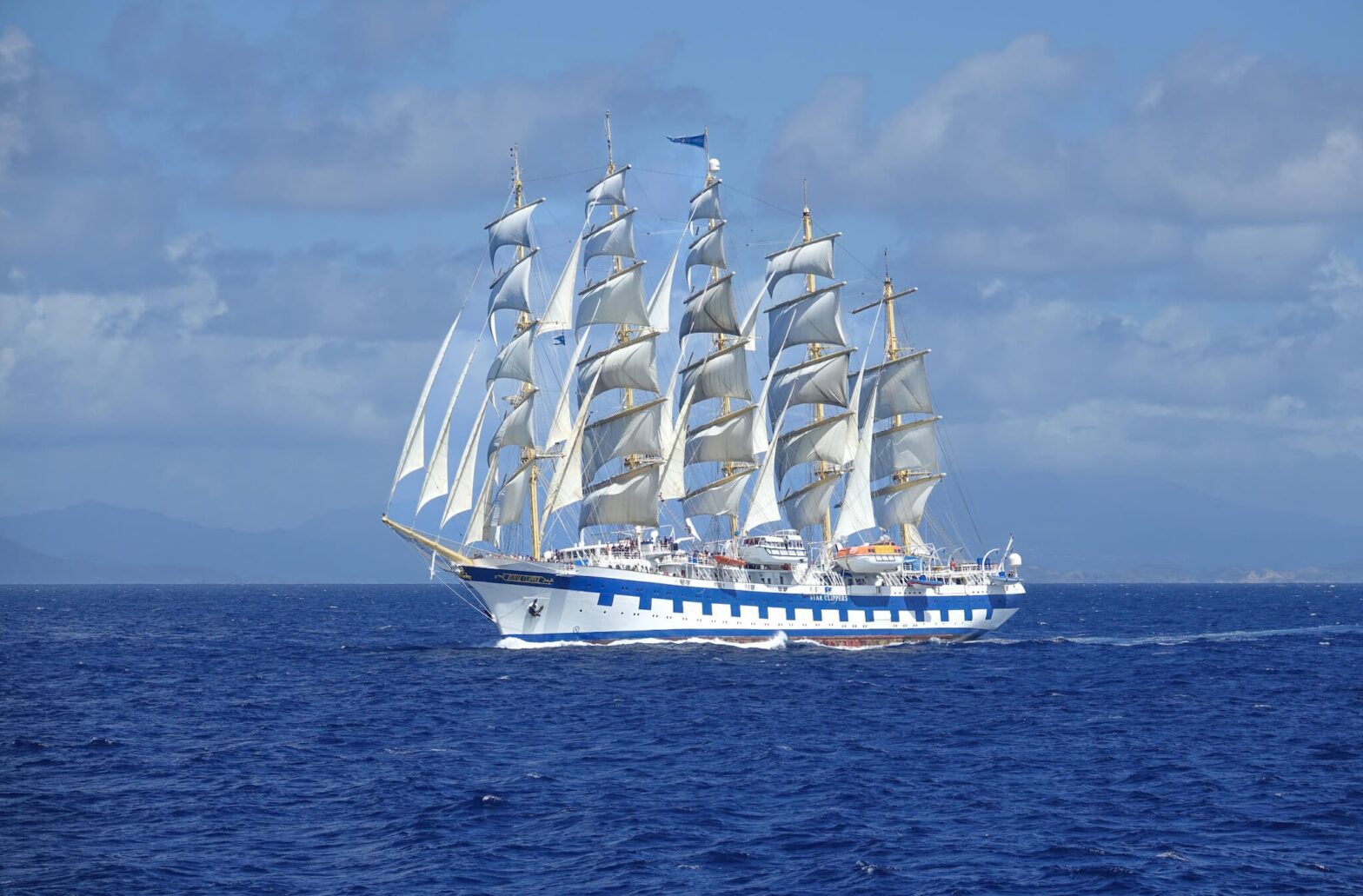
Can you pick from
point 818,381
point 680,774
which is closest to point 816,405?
point 818,381

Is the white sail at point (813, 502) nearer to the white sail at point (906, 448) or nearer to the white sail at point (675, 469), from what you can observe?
the white sail at point (906, 448)

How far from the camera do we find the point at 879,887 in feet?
92.6

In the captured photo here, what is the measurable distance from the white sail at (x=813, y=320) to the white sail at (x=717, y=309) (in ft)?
13.1

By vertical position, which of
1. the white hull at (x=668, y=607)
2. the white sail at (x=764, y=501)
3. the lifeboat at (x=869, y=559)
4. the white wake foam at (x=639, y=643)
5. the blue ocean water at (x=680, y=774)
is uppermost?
the white sail at (x=764, y=501)

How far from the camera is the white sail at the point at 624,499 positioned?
259 feet

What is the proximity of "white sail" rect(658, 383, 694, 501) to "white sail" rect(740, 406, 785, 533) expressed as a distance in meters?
3.95

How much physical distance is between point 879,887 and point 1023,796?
9.37m

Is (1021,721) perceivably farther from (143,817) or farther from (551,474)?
(551,474)

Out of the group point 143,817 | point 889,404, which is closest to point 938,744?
point 143,817

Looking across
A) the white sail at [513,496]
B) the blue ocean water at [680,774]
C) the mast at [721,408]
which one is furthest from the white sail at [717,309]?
the blue ocean water at [680,774]

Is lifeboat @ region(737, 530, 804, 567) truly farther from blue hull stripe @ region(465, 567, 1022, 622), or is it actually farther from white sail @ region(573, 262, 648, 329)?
white sail @ region(573, 262, 648, 329)

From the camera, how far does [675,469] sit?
79938 mm

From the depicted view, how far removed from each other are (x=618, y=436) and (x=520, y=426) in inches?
219

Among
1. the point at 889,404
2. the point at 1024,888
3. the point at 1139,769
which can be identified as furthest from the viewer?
the point at 889,404
